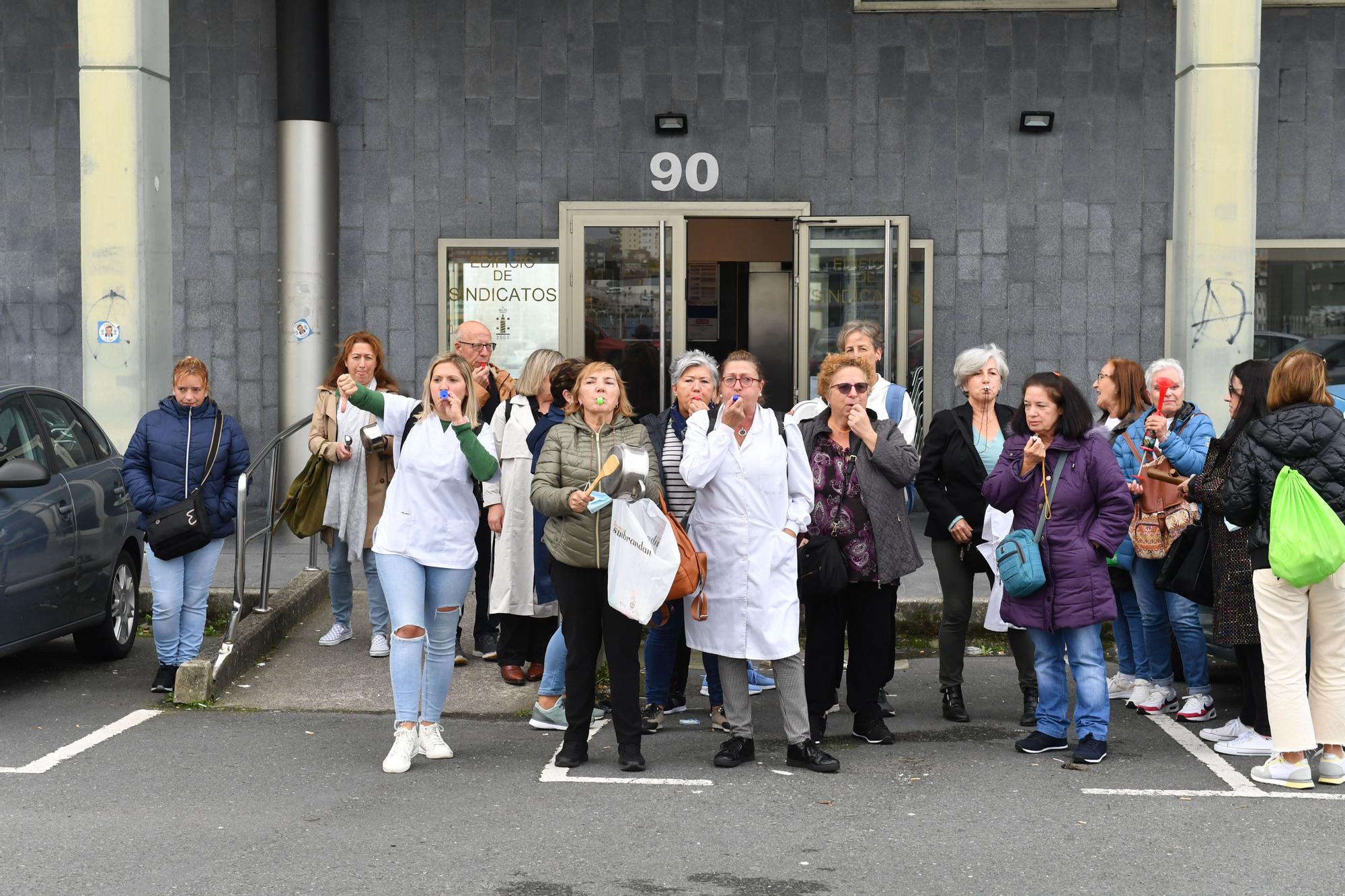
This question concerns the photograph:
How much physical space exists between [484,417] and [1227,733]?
4025 mm

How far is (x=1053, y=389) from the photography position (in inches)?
262

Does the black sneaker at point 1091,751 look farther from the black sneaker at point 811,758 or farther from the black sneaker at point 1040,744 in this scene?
the black sneaker at point 811,758

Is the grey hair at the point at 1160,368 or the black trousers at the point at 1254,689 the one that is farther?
the grey hair at the point at 1160,368

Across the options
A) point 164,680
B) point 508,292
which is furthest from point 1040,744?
point 508,292

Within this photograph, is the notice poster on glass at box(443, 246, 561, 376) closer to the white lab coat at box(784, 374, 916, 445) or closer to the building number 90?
the building number 90

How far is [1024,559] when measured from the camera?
21.6ft

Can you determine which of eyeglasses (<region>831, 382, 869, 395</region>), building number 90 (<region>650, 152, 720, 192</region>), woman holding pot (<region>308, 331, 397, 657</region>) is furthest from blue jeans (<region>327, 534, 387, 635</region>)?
building number 90 (<region>650, 152, 720, 192</region>)

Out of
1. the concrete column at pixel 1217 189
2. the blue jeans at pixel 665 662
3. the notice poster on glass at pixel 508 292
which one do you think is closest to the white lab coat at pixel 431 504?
the blue jeans at pixel 665 662

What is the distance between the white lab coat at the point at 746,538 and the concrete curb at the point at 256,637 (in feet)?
9.03

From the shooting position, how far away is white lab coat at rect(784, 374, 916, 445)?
7340 mm

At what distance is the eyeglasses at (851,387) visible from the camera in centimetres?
682

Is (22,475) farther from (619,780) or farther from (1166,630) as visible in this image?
(1166,630)


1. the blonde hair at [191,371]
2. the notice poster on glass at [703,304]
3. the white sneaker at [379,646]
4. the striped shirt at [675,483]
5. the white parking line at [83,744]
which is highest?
the notice poster on glass at [703,304]

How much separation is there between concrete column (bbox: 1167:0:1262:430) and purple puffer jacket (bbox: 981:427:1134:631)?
3581mm
